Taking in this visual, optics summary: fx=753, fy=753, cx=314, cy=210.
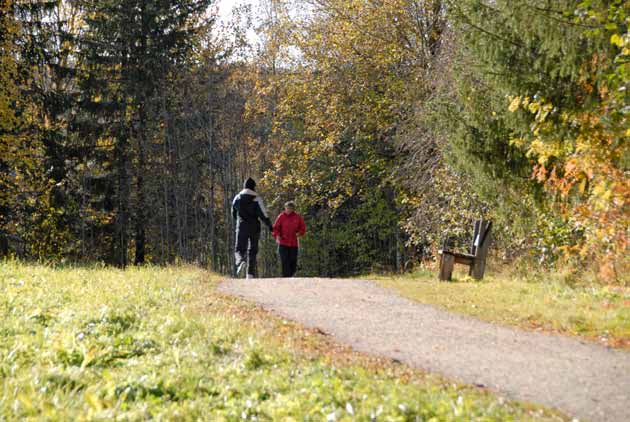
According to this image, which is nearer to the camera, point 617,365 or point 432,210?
point 617,365

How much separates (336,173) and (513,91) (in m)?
17.7

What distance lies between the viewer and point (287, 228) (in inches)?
663

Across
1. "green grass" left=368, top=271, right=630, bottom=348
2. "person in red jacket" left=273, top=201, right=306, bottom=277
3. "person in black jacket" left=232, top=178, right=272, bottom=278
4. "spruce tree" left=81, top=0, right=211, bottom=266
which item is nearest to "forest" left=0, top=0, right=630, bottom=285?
"spruce tree" left=81, top=0, right=211, bottom=266

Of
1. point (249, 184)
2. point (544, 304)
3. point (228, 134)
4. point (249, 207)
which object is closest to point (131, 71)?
point (228, 134)

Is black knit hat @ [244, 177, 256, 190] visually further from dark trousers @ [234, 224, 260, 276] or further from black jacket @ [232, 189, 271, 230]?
dark trousers @ [234, 224, 260, 276]

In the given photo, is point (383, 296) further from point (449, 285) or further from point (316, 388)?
point (316, 388)

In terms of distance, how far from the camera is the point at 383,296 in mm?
11547

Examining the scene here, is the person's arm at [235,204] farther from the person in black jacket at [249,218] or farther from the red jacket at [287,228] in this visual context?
the red jacket at [287,228]

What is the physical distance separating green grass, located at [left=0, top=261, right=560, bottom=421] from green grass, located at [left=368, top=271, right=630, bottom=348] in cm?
275

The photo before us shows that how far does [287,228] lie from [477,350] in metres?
9.58

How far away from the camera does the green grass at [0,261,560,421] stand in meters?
5.55

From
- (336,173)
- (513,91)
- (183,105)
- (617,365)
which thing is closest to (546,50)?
(513,91)

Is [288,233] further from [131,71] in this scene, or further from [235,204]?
[131,71]

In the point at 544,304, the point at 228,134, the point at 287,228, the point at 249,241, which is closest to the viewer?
the point at 544,304
